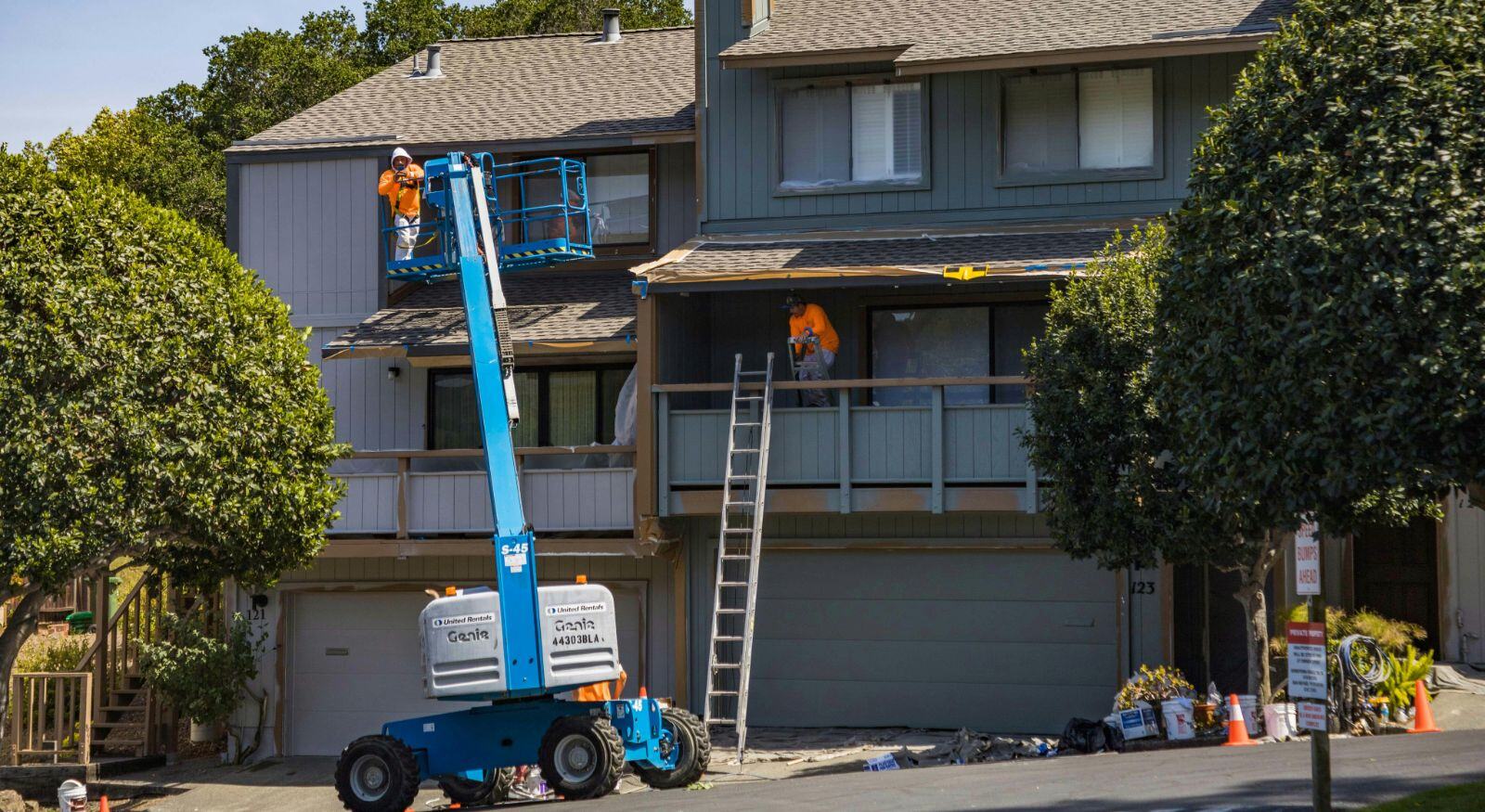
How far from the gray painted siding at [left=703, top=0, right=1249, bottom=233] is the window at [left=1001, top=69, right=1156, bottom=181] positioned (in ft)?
0.75

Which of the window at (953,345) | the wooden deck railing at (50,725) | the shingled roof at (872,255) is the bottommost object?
the wooden deck railing at (50,725)

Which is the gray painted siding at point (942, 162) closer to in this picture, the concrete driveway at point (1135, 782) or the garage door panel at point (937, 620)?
the garage door panel at point (937, 620)

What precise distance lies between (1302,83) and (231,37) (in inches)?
1320

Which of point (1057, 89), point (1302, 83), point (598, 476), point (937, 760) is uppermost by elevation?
point (1057, 89)

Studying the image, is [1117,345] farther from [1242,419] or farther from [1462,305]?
[1462,305]

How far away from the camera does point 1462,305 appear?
35.5ft

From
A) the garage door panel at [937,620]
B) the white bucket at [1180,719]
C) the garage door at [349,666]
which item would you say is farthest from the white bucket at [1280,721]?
the garage door at [349,666]

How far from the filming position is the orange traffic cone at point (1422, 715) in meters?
17.5

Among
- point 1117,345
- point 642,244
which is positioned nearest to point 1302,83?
point 1117,345

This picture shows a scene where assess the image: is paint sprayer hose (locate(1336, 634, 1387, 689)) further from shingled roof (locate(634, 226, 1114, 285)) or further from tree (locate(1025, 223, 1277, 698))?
shingled roof (locate(634, 226, 1114, 285))

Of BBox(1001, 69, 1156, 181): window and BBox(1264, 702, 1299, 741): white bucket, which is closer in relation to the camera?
BBox(1264, 702, 1299, 741): white bucket

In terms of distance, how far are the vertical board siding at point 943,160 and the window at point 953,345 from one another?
1.24 metres

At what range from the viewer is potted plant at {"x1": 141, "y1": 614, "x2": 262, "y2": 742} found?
22.3m

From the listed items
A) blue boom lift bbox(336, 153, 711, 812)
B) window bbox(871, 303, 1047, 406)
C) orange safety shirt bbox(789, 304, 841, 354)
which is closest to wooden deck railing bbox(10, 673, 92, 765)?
blue boom lift bbox(336, 153, 711, 812)
